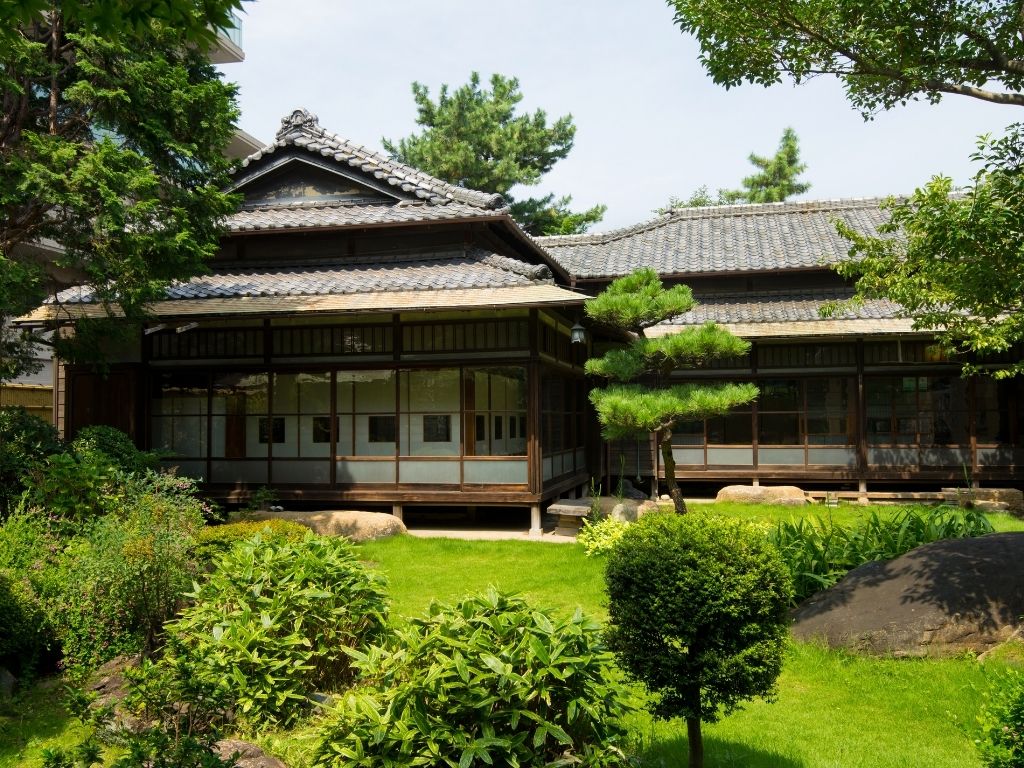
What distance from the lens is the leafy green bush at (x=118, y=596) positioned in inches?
277

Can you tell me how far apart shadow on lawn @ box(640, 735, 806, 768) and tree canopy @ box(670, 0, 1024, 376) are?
14.6 ft

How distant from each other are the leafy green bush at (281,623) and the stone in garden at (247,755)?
18.1 inches

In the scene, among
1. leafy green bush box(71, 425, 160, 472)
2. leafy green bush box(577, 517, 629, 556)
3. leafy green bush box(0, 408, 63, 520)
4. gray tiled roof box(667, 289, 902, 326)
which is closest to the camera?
leafy green bush box(0, 408, 63, 520)

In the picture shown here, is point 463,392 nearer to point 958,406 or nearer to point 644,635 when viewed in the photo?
point 644,635

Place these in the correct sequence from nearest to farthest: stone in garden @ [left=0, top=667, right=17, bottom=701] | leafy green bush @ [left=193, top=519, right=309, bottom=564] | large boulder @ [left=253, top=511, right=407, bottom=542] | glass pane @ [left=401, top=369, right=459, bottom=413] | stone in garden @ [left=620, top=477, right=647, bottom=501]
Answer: stone in garden @ [left=0, top=667, right=17, bottom=701] → leafy green bush @ [left=193, top=519, right=309, bottom=564] → large boulder @ [left=253, top=511, right=407, bottom=542] → glass pane @ [left=401, top=369, right=459, bottom=413] → stone in garden @ [left=620, top=477, right=647, bottom=501]

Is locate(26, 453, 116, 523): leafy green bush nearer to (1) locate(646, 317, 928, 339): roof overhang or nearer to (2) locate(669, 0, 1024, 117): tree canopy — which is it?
(2) locate(669, 0, 1024, 117): tree canopy

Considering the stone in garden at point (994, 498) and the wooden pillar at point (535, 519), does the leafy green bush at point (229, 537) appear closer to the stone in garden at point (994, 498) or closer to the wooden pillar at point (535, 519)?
the wooden pillar at point (535, 519)

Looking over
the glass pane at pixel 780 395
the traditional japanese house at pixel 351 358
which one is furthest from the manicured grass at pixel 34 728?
the glass pane at pixel 780 395

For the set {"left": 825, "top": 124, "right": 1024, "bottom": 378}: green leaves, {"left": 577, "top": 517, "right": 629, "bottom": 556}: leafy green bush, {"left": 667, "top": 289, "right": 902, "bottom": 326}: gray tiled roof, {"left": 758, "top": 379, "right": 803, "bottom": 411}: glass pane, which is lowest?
{"left": 577, "top": 517, "right": 629, "bottom": 556}: leafy green bush

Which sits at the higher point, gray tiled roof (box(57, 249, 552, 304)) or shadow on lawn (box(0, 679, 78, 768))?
gray tiled roof (box(57, 249, 552, 304))

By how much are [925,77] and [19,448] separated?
11.1 meters

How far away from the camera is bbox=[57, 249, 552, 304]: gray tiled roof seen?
13719 millimetres

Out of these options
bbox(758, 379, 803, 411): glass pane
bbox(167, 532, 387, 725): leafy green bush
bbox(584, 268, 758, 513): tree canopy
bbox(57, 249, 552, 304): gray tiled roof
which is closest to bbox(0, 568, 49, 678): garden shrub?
bbox(167, 532, 387, 725): leafy green bush

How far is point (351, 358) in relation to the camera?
1439cm
